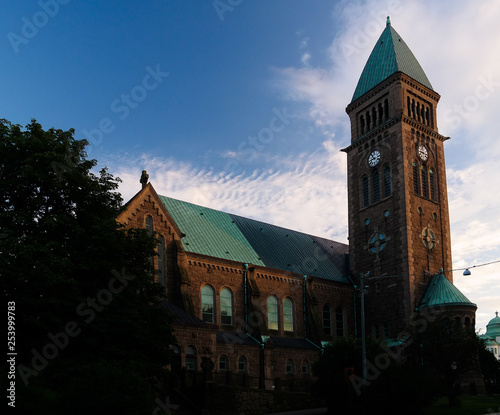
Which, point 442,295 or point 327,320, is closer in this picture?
point 442,295

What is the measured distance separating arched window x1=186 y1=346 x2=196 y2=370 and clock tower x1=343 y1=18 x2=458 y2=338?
71.3 feet

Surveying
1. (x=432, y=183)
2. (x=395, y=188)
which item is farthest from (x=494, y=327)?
(x=395, y=188)

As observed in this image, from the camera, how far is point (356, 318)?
5578 cm

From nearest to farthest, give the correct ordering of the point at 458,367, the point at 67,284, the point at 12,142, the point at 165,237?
the point at 67,284, the point at 12,142, the point at 458,367, the point at 165,237

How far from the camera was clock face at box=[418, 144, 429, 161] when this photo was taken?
185ft

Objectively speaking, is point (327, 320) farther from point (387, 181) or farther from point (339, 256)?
point (387, 181)

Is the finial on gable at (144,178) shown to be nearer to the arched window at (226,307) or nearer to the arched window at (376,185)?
the arched window at (226,307)

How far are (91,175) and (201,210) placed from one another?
Result: 73.4 feet

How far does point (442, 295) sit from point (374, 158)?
51.4ft

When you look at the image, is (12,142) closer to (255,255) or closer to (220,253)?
(220,253)

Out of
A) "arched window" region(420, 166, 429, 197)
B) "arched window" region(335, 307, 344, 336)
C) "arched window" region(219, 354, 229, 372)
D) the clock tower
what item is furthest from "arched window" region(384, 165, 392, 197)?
"arched window" region(219, 354, 229, 372)

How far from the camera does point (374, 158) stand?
5766cm

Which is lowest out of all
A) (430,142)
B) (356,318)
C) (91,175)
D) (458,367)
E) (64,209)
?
(458,367)

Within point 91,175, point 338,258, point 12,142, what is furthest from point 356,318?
point 12,142
